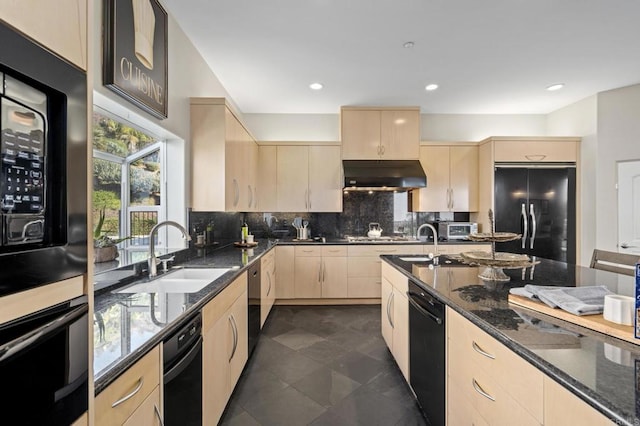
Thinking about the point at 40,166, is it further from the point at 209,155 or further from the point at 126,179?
the point at 209,155

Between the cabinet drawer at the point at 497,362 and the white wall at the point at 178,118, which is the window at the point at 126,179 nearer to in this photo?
the white wall at the point at 178,118

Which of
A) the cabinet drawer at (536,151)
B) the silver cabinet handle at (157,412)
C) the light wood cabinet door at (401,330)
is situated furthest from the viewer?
the cabinet drawer at (536,151)

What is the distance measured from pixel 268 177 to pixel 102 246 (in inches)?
105

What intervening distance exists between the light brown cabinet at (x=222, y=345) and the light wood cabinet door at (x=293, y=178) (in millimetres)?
2098

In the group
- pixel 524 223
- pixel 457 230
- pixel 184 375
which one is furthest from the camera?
pixel 457 230

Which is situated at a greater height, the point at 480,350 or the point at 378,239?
the point at 378,239

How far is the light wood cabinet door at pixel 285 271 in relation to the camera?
3.99 metres

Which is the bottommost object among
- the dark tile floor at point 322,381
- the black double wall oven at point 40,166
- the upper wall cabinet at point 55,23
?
the dark tile floor at point 322,381

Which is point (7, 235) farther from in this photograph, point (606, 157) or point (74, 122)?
point (606, 157)

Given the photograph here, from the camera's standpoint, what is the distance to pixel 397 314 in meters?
2.25

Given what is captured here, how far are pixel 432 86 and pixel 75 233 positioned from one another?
12.8ft

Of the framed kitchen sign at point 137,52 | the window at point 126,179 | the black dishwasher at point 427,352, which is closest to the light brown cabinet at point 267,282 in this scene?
the window at point 126,179

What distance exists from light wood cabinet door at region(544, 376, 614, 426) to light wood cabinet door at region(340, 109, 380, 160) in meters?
3.60

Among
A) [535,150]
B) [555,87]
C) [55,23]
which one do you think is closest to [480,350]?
[55,23]
